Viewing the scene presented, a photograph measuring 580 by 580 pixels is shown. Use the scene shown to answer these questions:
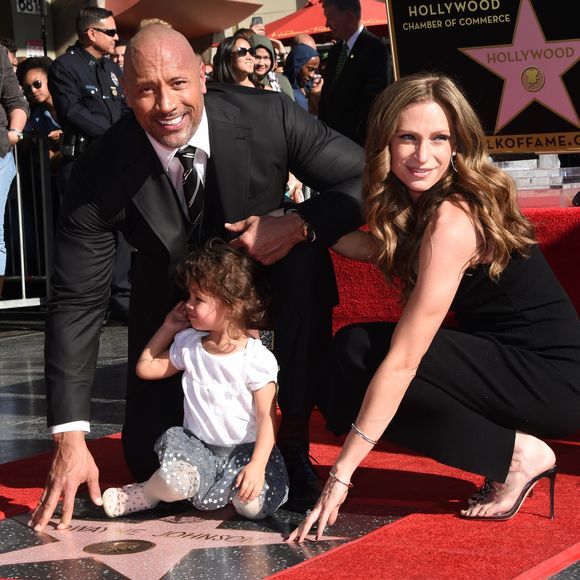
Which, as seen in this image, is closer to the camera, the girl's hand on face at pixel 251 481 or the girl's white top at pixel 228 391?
the girl's hand on face at pixel 251 481

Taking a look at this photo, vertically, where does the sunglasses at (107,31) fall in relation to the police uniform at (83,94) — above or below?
above

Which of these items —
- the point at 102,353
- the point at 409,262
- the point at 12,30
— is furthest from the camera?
the point at 12,30

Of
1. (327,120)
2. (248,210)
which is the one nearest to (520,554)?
(248,210)

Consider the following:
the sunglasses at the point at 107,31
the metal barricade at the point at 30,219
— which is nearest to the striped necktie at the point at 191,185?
the sunglasses at the point at 107,31

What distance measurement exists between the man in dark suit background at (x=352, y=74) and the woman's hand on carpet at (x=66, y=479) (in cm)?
389

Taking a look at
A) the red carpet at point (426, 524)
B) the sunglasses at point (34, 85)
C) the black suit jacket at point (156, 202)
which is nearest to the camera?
the red carpet at point (426, 524)

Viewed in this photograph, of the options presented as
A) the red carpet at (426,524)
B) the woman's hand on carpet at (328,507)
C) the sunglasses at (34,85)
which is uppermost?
the sunglasses at (34,85)

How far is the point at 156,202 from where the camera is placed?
10.2 ft

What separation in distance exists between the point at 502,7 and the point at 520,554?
2.33 metres

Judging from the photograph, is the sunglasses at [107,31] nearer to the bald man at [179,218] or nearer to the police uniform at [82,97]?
Answer: the police uniform at [82,97]

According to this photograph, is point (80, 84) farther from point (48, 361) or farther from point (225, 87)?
point (48, 361)

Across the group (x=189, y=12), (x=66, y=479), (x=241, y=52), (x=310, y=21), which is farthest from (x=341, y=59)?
(x=189, y=12)

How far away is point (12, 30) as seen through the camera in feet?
43.1

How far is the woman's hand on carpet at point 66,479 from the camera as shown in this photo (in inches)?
111
